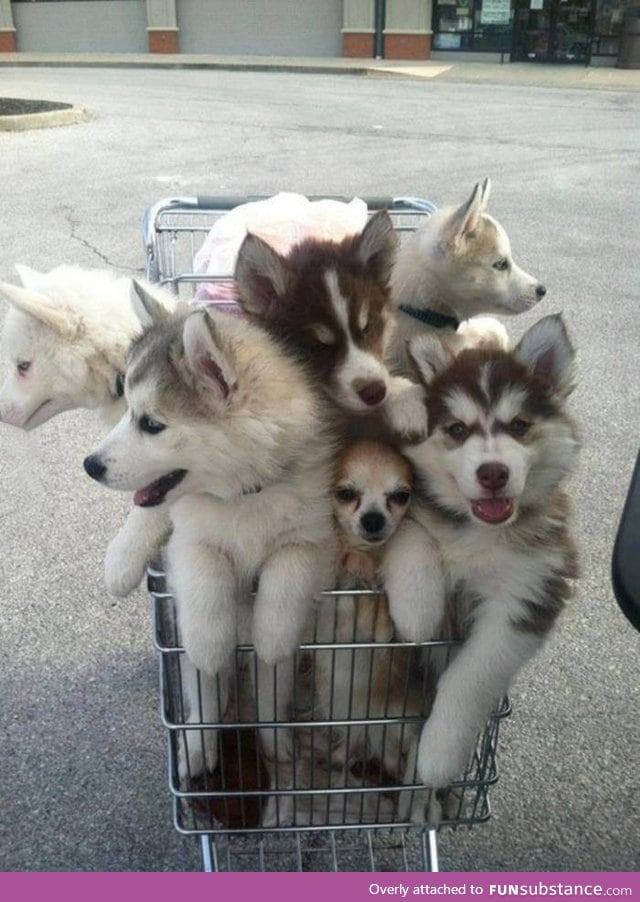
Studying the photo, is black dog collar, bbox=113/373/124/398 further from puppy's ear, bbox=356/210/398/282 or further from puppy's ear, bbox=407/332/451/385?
puppy's ear, bbox=407/332/451/385

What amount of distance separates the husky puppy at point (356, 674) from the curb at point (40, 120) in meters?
12.9

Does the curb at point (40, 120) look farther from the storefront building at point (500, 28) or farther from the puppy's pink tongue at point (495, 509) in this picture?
the storefront building at point (500, 28)

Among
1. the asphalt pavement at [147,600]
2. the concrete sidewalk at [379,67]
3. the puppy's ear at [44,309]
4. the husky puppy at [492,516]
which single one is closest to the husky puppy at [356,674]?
the husky puppy at [492,516]

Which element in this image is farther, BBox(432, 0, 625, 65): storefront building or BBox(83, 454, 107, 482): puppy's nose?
BBox(432, 0, 625, 65): storefront building

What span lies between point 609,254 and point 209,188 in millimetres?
4159

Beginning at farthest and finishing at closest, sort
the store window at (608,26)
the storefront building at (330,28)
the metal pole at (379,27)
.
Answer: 1. the metal pole at (379,27)
2. the storefront building at (330,28)
3. the store window at (608,26)

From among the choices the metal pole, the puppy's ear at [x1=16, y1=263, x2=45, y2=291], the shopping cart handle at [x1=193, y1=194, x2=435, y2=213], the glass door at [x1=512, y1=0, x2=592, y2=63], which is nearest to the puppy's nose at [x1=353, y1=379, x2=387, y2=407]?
the puppy's ear at [x1=16, y1=263, x2=45, y2=291]

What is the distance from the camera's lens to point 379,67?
23.5 m

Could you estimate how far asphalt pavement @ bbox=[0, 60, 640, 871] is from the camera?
2658 millimetres

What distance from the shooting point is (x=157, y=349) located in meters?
1.83

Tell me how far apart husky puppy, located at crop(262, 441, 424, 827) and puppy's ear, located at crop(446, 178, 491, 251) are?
1.42 meters

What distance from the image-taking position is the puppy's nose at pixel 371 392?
2.13 metres
